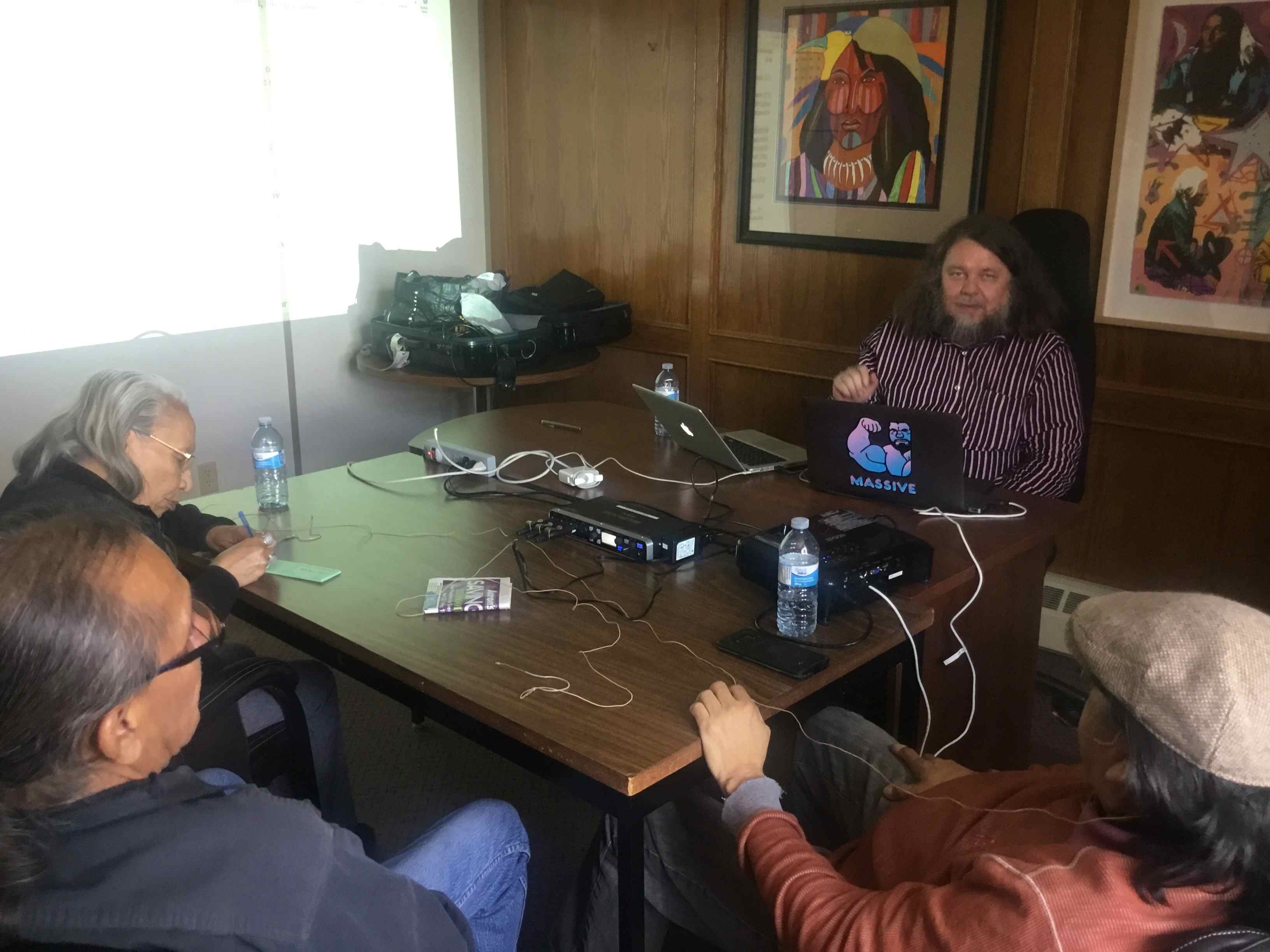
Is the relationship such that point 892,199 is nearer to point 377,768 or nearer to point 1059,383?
point 1059,383

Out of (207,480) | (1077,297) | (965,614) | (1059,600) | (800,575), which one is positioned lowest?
(1059,600)

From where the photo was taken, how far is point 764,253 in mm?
3611

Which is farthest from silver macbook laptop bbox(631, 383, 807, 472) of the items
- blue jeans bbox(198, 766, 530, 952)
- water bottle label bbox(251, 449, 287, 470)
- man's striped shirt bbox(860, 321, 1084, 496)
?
blue jeans bbox(198, 766, 530, 952)

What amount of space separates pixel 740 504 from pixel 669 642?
0.64 metres

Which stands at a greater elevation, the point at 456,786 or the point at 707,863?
the point at 707,863

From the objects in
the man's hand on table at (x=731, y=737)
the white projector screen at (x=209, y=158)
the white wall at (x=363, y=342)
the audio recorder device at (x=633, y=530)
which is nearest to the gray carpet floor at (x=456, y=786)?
the audio recorder device at (x=633, y=530)

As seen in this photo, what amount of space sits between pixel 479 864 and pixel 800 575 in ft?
1.96

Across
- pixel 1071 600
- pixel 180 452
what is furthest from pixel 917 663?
pixel 1071 600

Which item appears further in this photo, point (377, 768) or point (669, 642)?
point (377, 768)

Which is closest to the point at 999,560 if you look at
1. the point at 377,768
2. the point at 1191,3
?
the point at 377,768

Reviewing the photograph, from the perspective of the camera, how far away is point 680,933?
1.83 metres

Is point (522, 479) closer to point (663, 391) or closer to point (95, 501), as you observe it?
point (663, 391)

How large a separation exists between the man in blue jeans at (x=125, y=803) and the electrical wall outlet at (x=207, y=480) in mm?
2830

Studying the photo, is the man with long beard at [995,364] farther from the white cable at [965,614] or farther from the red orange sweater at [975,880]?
the red orange sweater at [975,880]
